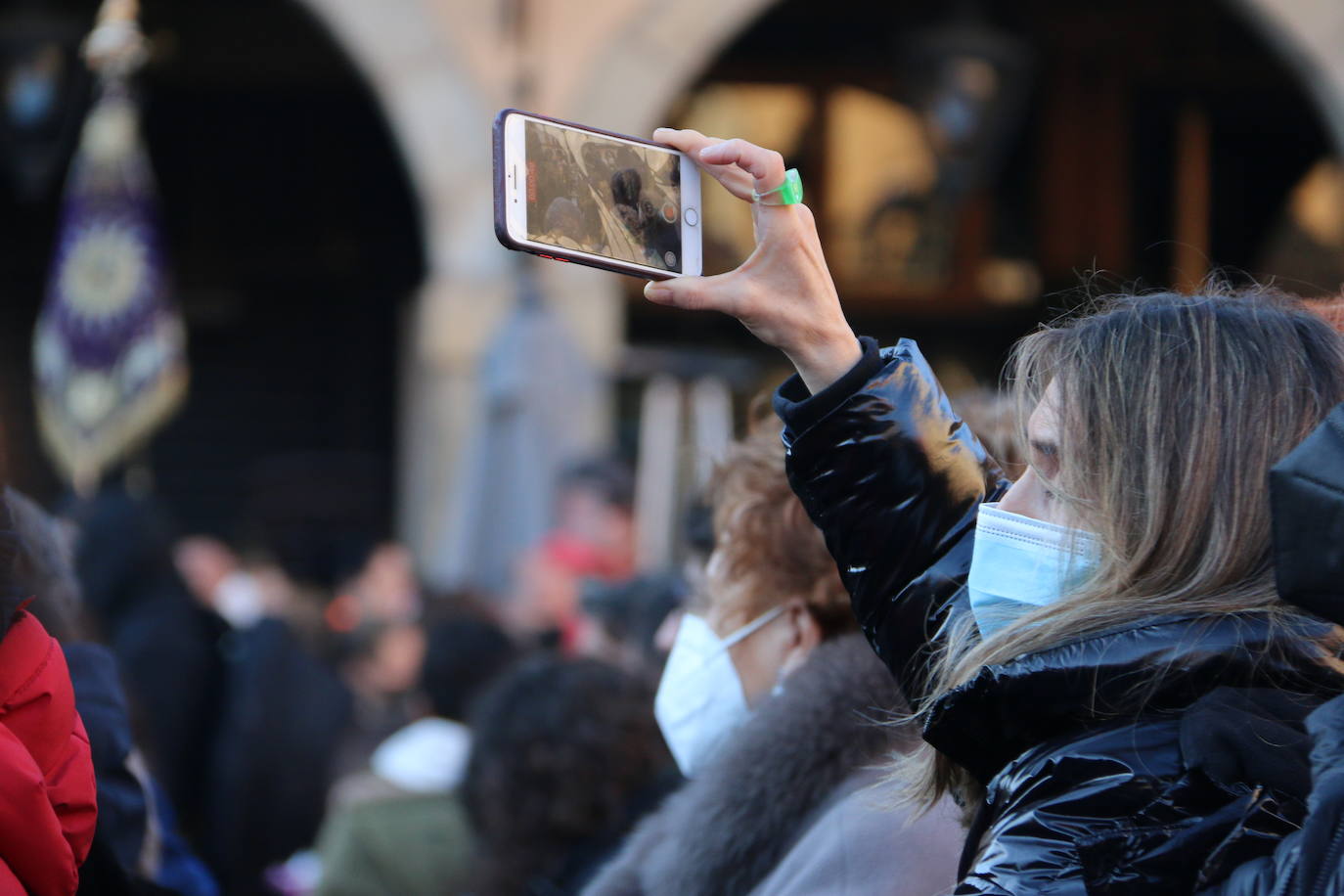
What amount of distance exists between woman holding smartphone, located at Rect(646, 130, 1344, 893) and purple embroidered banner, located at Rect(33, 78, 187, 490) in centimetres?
508

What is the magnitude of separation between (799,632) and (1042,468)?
2.30 feet

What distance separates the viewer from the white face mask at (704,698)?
2.24m

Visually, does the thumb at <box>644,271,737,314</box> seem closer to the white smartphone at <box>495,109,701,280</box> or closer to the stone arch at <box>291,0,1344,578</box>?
the white smartphone at <box>495,109,701,280</box>

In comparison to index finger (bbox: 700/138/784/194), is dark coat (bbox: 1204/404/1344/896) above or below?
below

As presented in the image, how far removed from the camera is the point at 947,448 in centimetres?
176

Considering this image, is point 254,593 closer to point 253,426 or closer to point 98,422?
point 98,422

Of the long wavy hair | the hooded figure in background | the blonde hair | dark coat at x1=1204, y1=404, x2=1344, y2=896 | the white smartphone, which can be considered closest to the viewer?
dark coat at x1=1204, y1=404, x2=1344, y2=896

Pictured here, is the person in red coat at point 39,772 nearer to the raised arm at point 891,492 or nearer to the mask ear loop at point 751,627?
the raised arm at point 891,492

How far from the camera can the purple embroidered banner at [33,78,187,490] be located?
627cm

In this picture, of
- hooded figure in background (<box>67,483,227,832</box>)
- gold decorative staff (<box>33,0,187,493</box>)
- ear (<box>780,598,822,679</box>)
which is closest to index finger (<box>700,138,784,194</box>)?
ear (<box>780,598,822,679</box>)

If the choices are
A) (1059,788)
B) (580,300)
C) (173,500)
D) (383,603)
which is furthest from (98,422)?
(1059,788)

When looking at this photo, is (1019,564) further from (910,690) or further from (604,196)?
(604,196)

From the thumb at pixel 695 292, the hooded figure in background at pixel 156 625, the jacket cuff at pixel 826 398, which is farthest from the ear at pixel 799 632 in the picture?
the hooded figure in background at pixel 156 625

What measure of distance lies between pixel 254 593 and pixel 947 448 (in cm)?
612
